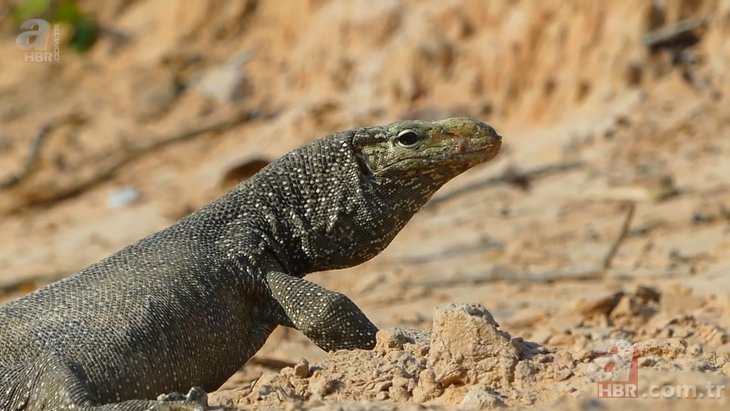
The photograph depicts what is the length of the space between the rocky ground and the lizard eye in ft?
3.22

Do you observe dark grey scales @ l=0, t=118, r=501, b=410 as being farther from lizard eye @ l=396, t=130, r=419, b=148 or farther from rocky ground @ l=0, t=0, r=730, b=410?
rocky ground @ l=0, t=0, r=730, b=410

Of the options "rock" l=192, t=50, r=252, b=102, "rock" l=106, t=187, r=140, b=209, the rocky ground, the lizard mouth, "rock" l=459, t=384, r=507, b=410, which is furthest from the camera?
"rock" l=192, t=50, r=252, b=102

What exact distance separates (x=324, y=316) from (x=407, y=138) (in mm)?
1147

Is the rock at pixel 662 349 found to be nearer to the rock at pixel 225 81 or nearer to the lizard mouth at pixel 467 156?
the lizard mouth at pixel 467 156

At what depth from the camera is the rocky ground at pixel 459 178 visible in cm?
606

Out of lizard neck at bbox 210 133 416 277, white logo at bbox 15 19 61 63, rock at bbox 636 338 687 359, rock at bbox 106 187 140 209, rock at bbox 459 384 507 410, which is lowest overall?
rock at bbox 459 384 507 410

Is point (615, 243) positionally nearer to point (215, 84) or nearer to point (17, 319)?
point (17, 319)

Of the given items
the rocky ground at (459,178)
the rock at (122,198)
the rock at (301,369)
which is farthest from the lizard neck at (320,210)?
the rock at (122,198)

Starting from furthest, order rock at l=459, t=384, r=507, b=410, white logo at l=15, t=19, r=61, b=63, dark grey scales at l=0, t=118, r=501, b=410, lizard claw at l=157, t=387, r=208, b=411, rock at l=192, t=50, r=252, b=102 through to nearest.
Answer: white logo at l=15, t=19, r=61, b=63
rock at l=192, t=50, r=252, b=102
dark grey scales at l=0, t=118, r=501, b=410
rock at l=459, t=384, r=507, b=410
lizard claw at l=157, t=387, r=208, b=411

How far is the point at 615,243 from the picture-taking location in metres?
10.4

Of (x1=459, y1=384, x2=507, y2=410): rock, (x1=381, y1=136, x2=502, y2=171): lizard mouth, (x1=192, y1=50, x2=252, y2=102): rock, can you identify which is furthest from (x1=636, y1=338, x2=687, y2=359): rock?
(x1=192, y1=50, x2=252, y2=102): rock

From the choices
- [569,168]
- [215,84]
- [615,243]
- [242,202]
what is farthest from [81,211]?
[242,202]

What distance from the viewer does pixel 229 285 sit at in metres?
6.60

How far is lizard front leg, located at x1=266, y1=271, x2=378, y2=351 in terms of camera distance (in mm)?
6562
